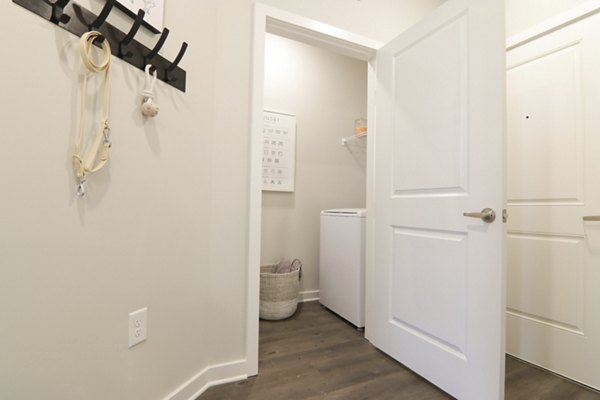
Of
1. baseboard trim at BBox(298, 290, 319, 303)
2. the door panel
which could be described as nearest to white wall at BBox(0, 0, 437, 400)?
the door panel

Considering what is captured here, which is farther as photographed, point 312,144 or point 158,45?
point 312,144

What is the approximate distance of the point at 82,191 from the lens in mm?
762

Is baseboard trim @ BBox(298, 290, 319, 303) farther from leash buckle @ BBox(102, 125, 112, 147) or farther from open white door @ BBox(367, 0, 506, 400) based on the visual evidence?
Result: leash buckle @ BBox(102, 125, 112, 147)

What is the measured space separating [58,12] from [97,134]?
32 cm

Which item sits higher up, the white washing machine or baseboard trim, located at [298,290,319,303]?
the white washing machine

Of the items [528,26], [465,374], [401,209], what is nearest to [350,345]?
[465,374]

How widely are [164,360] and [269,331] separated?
93 cm

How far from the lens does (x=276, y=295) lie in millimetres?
2049

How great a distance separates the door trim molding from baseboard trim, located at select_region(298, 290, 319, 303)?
92.8 inches

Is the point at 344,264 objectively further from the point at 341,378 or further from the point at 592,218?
the point at 592,218

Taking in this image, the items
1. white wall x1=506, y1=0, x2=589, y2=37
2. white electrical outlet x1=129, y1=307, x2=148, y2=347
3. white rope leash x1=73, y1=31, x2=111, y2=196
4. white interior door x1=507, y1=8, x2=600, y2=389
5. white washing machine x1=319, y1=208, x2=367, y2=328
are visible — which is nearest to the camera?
white rope leash x1=73, y1=31, x2=111, y2=196

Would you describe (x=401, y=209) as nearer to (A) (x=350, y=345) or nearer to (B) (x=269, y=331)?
(A) (x=350, y=345)

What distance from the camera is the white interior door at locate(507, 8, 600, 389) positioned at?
1.35 meters

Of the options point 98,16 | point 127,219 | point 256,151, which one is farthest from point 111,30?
point 256,151
